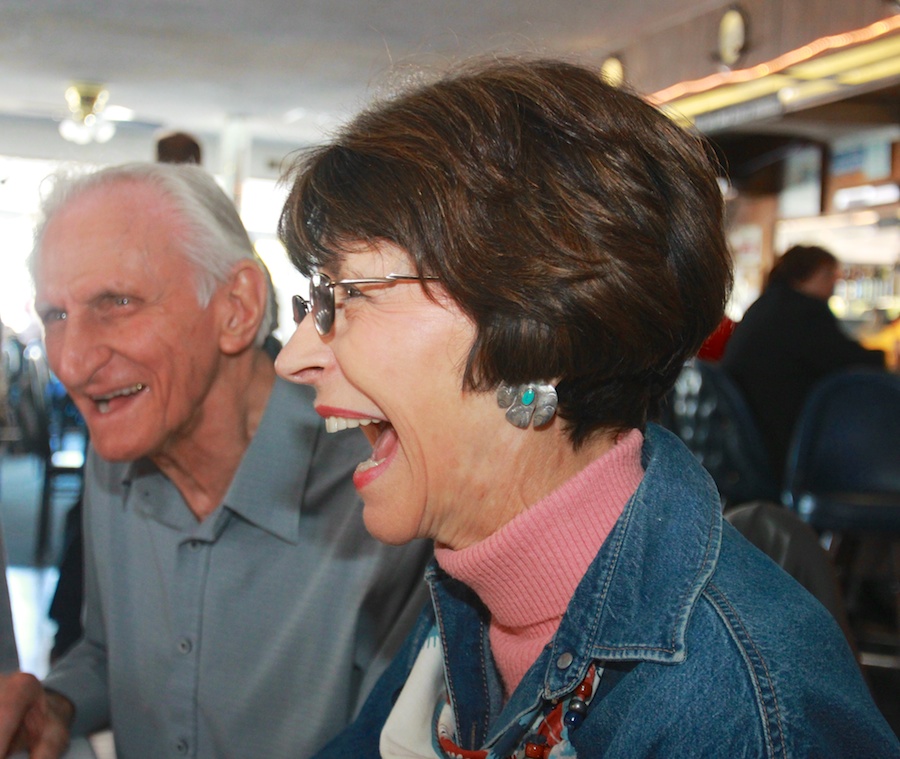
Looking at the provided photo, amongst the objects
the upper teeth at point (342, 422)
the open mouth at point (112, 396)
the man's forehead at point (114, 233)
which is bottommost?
the open mouth at point (112, 396)

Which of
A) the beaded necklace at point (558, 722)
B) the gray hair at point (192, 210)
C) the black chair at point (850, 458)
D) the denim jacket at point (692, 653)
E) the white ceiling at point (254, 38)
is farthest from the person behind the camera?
the white ceiling at point (254, 38)

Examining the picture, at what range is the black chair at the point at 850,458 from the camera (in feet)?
9.82

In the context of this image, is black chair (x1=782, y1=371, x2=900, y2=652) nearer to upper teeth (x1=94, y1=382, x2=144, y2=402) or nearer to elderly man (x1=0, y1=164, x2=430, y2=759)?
elderly man (x1=0, y1=164, x2=430, y2=759)

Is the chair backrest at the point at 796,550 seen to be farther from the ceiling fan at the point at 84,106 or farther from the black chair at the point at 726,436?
the ceiling fan at the point at 84,106

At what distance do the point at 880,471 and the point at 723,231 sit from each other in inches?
95.9

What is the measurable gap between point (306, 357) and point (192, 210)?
56cm

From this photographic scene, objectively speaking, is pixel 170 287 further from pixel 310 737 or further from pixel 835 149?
pixel 835 149

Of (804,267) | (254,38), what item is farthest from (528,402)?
(254,38)

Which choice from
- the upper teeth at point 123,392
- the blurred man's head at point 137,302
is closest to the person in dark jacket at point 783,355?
the blurred man's head at point 137,302

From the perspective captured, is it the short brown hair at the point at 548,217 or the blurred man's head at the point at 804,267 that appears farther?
the blurred man's head at the point at 804,267

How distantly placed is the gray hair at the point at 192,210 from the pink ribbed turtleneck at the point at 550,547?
0.69 metres

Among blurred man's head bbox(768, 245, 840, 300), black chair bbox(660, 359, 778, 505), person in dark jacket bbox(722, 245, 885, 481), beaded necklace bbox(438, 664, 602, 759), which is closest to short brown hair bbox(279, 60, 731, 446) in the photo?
beaded necklace bbox(438, 664, 602, 759)

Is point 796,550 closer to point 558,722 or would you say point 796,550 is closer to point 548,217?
point 558,722

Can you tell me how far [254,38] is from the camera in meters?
7.51
